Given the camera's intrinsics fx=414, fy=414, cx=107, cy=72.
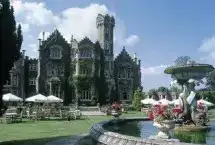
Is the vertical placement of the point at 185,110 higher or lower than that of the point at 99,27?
lower

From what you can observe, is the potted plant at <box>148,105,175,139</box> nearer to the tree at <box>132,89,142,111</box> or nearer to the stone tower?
the tree at <box>132,89,142,111</box>

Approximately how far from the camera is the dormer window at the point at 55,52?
248ft

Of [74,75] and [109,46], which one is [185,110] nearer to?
[74,75]

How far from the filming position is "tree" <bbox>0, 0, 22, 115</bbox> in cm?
1767

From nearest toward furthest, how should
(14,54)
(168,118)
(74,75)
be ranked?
(168,118) → (14,54) → (74,75)

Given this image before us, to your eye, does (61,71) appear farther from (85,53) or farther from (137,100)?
(137,100)

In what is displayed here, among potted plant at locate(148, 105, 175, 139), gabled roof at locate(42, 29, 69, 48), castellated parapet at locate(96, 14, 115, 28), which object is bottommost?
potted plant at locate(148, 105, 175, 139)

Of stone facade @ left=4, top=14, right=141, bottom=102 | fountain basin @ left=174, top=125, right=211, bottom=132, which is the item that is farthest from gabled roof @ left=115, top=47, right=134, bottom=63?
fountain basin @ left=174, top=125, right=211, bottom=132

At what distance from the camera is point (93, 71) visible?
2965 inches

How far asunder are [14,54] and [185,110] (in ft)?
26.6

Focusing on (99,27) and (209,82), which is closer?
(99,27)

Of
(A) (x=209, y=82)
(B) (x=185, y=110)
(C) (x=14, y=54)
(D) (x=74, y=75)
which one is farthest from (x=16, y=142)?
(A) (x=209, y=82)

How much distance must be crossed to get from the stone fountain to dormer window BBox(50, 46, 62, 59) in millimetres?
56708

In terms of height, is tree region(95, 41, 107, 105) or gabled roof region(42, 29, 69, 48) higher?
gabled roof region(42, 29, 69, 48)
